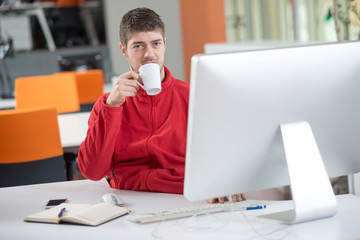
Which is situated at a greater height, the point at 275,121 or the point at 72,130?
the point at 275,121

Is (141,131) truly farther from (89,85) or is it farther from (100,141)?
(89,85)

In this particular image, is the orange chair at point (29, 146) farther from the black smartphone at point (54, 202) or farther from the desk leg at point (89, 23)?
the desk leg at point (89, 23)

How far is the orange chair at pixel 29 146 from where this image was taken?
7.91ft

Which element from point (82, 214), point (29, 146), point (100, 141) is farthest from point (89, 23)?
point (82, 214)

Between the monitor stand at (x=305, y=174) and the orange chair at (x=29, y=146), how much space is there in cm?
139

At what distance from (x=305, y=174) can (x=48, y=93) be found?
274cm

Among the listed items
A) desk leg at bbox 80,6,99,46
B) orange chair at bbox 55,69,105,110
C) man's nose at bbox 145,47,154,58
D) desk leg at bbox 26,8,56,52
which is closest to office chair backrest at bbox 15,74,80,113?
orange chair at bbox 55,69,105,110

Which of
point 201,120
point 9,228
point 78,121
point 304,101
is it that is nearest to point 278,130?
point 304,101

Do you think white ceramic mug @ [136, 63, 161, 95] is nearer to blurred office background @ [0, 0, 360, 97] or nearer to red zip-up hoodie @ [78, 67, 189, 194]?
red zip-up hoodie @ [78, 67, 189, 194]

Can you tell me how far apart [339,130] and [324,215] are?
218 millimetres

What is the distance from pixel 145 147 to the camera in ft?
5.90

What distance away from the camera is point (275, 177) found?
1.34 meters

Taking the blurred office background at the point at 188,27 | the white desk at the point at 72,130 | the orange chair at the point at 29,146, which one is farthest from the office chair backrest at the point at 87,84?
the orange chair at the point at 29,146

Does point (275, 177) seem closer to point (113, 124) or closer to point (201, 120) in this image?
point (201, 120)
